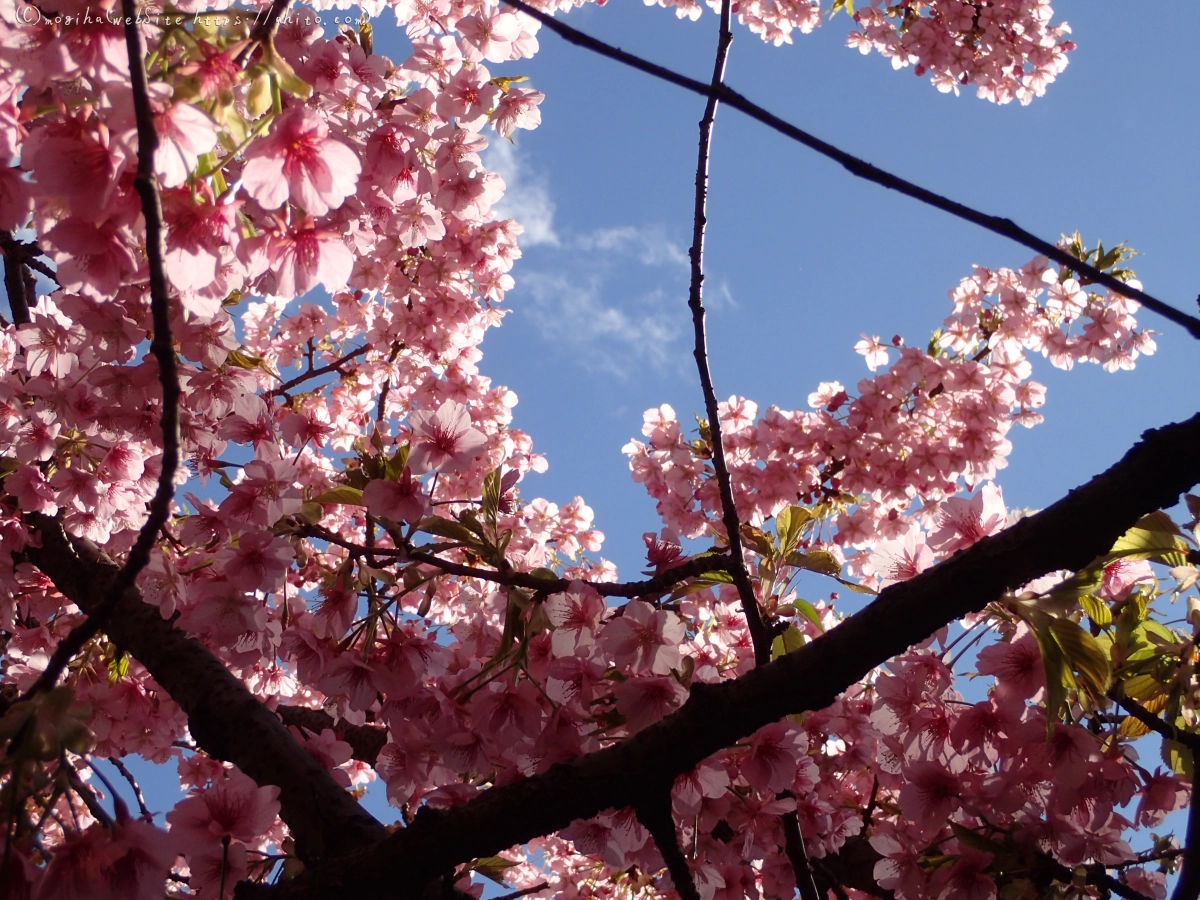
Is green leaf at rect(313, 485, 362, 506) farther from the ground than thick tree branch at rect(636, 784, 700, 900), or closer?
farther from the ground

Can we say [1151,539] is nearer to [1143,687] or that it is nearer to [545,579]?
[1143,687]

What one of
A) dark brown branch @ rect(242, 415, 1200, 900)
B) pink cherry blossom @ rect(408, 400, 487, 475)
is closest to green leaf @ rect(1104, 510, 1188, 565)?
dark brown branch @ rect(242, 415, 1200, 900)

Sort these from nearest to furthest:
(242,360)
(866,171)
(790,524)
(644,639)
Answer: (866,171) < (644,639) < (790,524) < (242,360)

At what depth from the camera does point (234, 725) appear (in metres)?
1.98

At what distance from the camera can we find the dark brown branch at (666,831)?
146 cm

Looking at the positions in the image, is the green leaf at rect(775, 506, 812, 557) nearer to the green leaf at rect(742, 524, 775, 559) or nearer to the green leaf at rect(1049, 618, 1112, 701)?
the green leaf at rect(742, 524, 775, 559)

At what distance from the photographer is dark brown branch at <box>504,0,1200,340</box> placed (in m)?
0.72

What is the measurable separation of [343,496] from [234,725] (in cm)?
61

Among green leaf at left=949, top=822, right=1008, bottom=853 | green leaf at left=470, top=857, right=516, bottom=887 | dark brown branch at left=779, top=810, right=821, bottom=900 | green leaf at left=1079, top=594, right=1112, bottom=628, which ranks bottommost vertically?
green leaf at left=949, top=822, right=1008, bottom=853

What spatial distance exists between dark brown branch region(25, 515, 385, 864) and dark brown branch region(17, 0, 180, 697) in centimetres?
98

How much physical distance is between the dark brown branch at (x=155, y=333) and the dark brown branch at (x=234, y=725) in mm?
979

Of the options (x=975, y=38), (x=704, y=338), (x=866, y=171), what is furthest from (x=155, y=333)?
(x=975, y=38)

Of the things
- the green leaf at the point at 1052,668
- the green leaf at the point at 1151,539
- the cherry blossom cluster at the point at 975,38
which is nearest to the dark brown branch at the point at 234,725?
the green leaf at the point at 1052,668

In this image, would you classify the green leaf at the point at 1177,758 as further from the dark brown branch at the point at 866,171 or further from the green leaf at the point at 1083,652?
the dark brown branch at the point at 866,171
